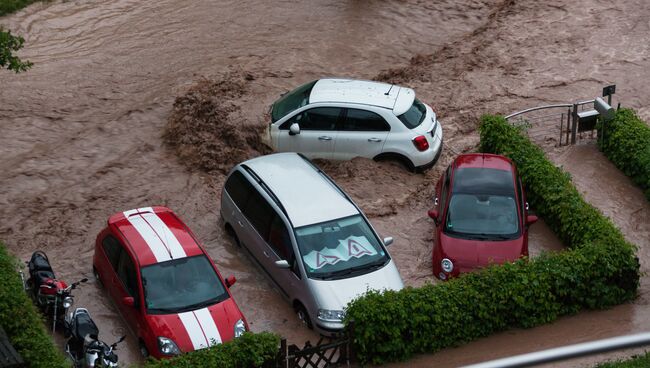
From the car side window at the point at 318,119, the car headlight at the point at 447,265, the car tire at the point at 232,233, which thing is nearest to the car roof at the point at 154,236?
the car tire at the point at 232,233

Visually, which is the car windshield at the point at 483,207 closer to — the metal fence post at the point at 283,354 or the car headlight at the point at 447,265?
the car headlight at the point at 447,265

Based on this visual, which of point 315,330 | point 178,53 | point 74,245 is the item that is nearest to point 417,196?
point 315,330

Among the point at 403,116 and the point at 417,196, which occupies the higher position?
the point at 403,116

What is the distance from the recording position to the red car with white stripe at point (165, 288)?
44.8ft

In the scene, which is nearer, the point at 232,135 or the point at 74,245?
the point at 74,245

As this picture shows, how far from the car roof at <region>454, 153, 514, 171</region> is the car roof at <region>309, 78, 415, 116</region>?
1908 millimetres

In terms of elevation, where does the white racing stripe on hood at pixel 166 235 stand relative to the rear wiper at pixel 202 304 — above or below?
above

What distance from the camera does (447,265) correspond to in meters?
15.9

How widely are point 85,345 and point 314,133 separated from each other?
7.54 meters

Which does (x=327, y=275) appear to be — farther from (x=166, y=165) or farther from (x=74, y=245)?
(x=166, y=165)

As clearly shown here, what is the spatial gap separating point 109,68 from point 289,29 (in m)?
5.40

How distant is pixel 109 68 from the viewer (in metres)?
24.5

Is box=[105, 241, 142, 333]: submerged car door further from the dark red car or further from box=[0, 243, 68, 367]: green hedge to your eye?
the dark red car

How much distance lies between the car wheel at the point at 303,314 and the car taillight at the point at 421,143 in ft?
16.9
